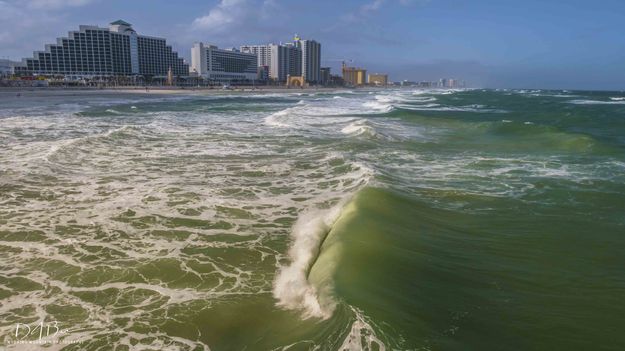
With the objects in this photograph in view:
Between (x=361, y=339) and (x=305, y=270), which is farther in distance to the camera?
(x=305, y=270)

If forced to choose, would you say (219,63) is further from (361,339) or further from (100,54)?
(361,339)

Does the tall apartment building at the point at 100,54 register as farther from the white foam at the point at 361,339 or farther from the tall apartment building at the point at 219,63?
the white foam at the point at 361,339

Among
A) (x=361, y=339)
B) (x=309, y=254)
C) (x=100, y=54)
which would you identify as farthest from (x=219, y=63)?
(x=361, y=339)

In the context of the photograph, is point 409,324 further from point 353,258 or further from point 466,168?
point 466,168

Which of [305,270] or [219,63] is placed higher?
[219,63]

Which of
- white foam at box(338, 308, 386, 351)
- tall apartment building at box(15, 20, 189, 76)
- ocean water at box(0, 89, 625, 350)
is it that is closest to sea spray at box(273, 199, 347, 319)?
ocean water at box(0, 89, 625, 350)

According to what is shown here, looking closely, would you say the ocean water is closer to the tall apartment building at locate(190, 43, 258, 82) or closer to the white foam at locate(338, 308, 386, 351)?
the white foam at locate(338, 308, 386, 351)

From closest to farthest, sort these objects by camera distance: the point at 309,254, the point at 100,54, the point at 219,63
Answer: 1. the point at 309,254
2. the point at 100,54
3. the point at 219,63
